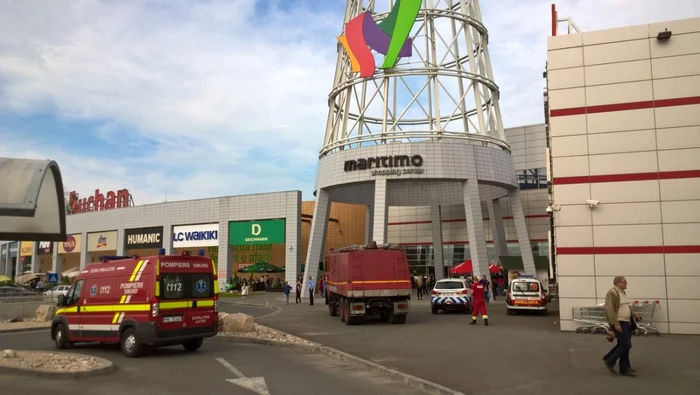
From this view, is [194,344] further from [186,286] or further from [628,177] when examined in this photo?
[628,177]

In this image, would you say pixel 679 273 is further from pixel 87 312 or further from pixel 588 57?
pixel 87 312

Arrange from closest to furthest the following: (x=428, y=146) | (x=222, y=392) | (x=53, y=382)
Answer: (x=222, y=392)
(x=53, y=382)
(x=428, y=146)

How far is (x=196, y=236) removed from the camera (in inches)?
2004

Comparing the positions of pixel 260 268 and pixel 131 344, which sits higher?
pixel 260 268

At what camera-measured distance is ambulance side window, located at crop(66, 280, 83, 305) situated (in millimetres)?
14195

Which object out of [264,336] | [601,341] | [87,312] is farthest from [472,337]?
[87,312]

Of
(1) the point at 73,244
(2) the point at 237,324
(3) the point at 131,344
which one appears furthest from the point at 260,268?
(3) the point at 131,344

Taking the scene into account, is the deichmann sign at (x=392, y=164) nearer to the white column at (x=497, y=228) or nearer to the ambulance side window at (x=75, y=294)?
the white column at (x=497, y=228)

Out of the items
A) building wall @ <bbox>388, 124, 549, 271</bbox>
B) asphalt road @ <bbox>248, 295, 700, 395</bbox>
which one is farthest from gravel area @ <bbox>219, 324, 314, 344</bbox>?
building wall @ <bbox>388, 124, 549, 271</bbox>

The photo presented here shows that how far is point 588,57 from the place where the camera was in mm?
17250

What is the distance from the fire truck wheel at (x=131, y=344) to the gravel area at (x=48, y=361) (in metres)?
1.13

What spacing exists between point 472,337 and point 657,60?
9.65 m

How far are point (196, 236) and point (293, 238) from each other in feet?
36.6

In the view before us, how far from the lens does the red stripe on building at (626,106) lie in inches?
630
